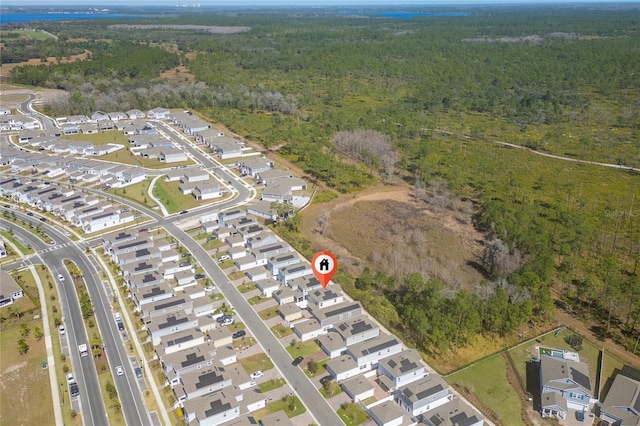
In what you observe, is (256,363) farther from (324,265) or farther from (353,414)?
(324,265)

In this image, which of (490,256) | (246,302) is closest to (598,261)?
(490,256)

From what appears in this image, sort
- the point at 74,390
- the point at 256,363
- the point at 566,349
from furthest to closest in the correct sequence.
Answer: the point at 566,349 → the point at 256,363 → the point at 74,390

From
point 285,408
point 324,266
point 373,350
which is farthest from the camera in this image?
point 324,266

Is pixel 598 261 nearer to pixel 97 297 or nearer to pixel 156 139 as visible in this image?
pixel 97 297

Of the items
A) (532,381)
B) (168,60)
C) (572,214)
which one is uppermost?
(168,60)

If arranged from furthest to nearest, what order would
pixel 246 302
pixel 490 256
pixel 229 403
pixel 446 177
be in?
pixel 446 177, pixel 490 256, pixel 246 302, pixel 229 403

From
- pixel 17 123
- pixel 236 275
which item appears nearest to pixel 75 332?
pixel 236 275
